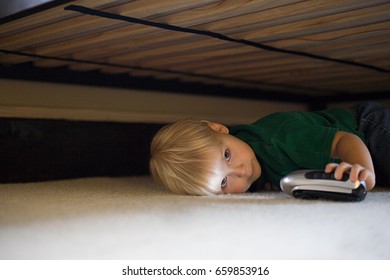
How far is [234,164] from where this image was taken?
1065mm

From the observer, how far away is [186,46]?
1230 mm

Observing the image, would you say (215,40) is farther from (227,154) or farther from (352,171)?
(352,171)

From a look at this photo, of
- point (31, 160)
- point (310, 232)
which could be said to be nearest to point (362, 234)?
point (310, 232)

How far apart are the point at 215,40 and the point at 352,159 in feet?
1.34

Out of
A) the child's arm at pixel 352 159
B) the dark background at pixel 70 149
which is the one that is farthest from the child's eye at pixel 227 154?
the dark background at pixel 70 149

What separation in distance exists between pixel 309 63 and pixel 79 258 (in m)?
1.01

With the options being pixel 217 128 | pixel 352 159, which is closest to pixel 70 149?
pixel 217 128

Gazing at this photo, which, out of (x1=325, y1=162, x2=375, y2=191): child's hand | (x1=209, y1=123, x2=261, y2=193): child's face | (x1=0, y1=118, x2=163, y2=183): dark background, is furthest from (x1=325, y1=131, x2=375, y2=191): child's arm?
(x1=0, y1=118, x2=163, y2=183): dark background

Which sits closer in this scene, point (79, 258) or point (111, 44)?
point (79, 258)

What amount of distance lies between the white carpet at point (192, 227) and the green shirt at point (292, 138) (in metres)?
0.08

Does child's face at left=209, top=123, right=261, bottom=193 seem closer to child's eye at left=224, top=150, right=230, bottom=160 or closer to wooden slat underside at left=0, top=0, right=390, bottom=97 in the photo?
child's eye at left=224, top=150, right=230, bottom=160

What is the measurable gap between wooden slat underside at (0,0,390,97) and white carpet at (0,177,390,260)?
341 millimetres

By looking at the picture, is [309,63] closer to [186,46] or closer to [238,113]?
[186,46]

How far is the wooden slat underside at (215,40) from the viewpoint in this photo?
0.94 m
